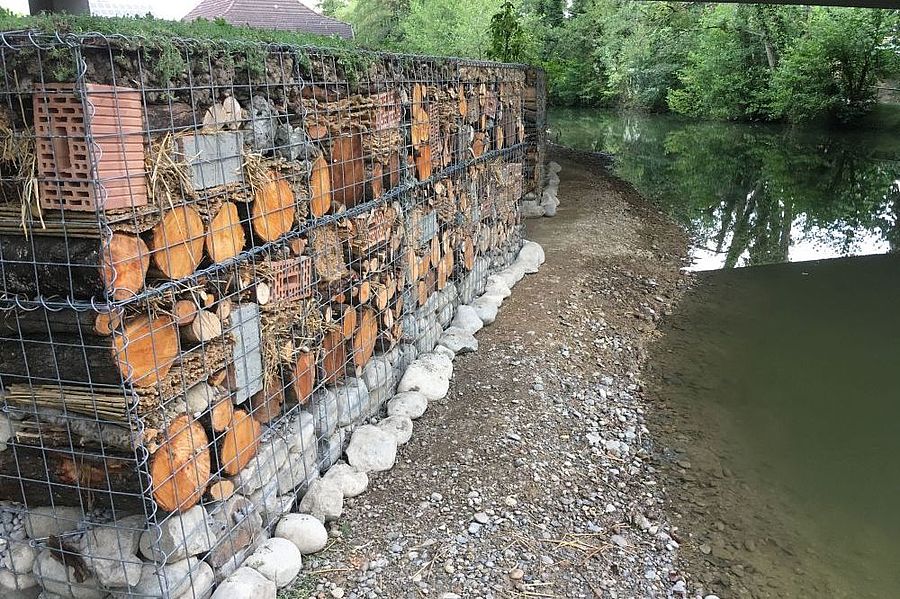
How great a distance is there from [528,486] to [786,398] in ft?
9.85

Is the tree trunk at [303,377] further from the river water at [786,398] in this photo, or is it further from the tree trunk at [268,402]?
the river water at [786,398]

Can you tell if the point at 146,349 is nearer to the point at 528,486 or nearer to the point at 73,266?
the point at 73,266

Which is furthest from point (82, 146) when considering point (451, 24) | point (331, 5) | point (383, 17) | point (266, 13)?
point (331, 5)

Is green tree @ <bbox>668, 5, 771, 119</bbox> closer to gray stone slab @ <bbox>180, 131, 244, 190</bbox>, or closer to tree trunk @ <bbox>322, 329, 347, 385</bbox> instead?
tree trunk @ <bbox>322, 329, 347, 385</bbox>

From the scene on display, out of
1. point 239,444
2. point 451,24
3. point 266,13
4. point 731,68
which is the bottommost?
point 239,444

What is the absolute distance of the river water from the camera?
4.08m

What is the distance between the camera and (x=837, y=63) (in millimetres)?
24891

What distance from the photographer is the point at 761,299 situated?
8312 mm

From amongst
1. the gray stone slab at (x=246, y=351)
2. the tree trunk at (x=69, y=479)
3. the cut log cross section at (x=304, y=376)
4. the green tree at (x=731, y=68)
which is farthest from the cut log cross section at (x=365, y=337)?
the green tree at (x=731, y=68)

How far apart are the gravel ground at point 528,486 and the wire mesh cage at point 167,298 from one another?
1.46 ft

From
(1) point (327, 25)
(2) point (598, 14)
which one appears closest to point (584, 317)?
(1) point (327, 25)

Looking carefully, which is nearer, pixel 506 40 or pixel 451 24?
pixel 506 40

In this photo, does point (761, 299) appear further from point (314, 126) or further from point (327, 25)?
point (327, 25)

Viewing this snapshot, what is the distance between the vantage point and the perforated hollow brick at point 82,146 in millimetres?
2340
